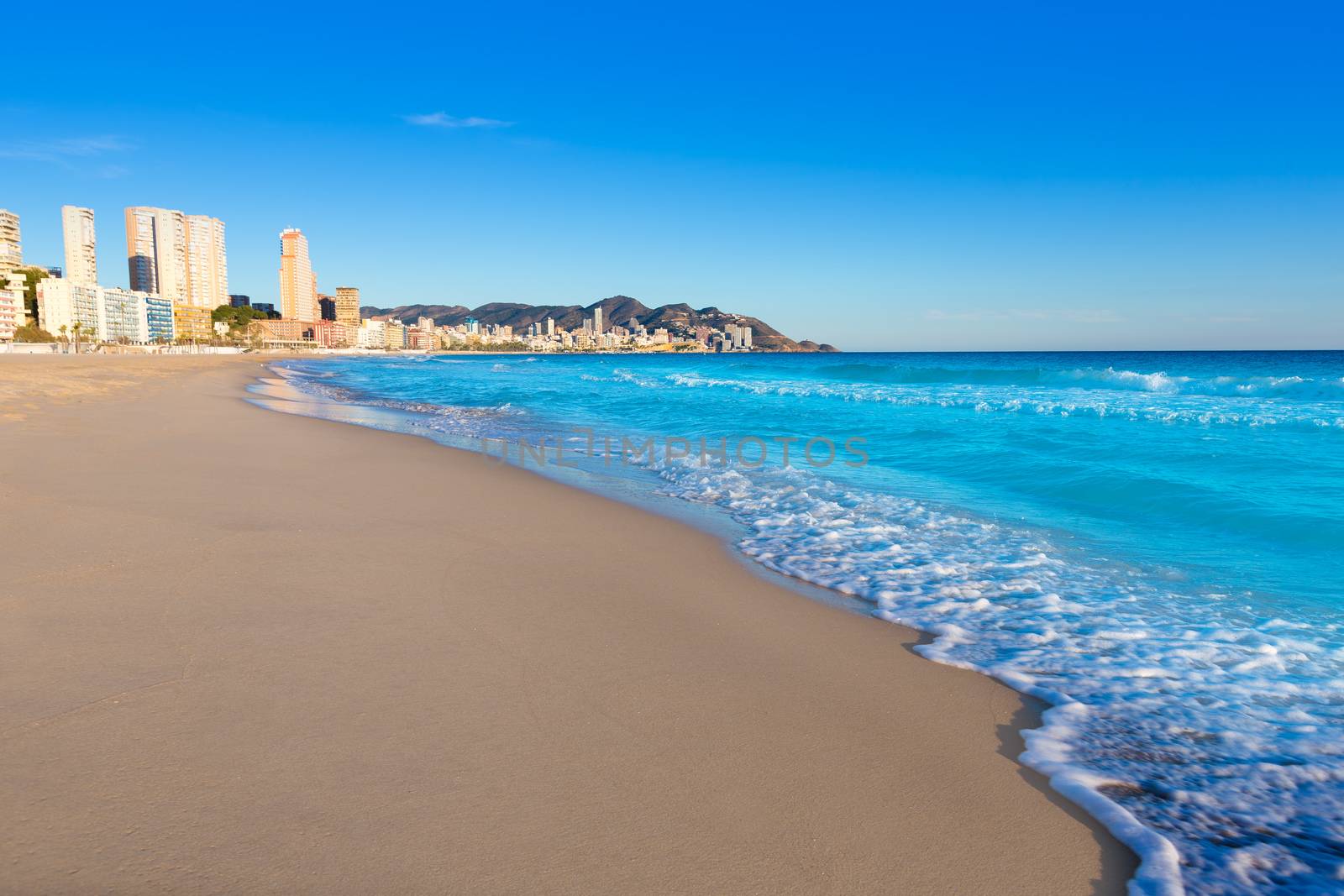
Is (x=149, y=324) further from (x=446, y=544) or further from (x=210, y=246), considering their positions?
(x=446, y=544)

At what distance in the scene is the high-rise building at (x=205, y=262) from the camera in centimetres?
17525

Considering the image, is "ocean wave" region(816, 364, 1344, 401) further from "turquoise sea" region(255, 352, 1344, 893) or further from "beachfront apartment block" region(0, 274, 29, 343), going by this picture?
"beachfront apartment block" region(0, 274, 29, 343)

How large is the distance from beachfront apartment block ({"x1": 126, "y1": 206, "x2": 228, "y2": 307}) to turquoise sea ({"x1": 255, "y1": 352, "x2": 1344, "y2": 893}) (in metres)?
194

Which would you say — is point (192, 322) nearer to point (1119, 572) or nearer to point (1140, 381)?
point (1140, 381)

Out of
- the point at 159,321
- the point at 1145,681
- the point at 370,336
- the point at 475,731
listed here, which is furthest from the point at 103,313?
the point at 1145,681

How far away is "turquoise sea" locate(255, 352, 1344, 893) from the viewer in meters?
2.40

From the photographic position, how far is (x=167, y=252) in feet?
551

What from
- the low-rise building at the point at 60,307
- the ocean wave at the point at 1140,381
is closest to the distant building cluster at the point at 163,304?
the low-rise building at the point at 60,307

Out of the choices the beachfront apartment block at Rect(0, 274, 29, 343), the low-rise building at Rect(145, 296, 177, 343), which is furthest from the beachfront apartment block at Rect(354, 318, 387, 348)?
the beachfront apartment block at Rect(0, 274, 29, 343)

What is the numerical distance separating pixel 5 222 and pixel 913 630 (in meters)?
173

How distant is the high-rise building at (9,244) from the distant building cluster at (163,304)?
0.70ft

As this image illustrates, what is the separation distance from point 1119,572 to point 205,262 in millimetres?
218860

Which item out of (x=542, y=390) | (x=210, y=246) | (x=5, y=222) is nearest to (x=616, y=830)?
(x=542, y=390)

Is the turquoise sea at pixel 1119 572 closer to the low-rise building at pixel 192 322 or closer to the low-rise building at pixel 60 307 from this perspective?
the low-rise building at pixel 60 307
